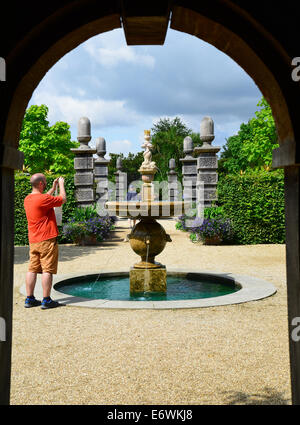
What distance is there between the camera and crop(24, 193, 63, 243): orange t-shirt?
6.02 m

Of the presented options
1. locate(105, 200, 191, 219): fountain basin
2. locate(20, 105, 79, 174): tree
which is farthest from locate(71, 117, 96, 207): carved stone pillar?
locate(20, 105, 79, 174): tree

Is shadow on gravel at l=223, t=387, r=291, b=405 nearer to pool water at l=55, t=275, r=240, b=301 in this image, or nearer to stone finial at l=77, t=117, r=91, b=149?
pool water at l=55, t=275, r=240, b=301

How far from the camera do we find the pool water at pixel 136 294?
7275mm

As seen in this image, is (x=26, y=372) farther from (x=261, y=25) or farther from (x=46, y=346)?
(x=261, y=25)

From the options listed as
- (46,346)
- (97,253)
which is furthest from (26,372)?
(97,253)

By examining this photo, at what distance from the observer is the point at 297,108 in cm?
225

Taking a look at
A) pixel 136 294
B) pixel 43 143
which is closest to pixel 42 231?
pixel 136 294

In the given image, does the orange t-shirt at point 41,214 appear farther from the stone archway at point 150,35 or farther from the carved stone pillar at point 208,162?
the carved stone pillar at point 208,162

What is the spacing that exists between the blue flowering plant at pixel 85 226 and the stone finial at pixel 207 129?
5280 millimetres

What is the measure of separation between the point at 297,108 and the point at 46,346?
3702mm

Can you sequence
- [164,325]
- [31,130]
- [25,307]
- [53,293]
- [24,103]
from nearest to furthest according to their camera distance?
[24,103]
[164,325]
[25,307]
[53,293]
[31,130]

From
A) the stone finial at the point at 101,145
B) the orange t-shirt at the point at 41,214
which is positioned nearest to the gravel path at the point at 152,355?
the orange t-shirt at the point at 41,214

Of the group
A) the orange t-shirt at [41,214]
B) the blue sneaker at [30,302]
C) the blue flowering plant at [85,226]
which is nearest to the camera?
the orange t-shirt at [41,214]

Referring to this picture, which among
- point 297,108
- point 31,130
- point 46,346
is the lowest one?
point 46,346
